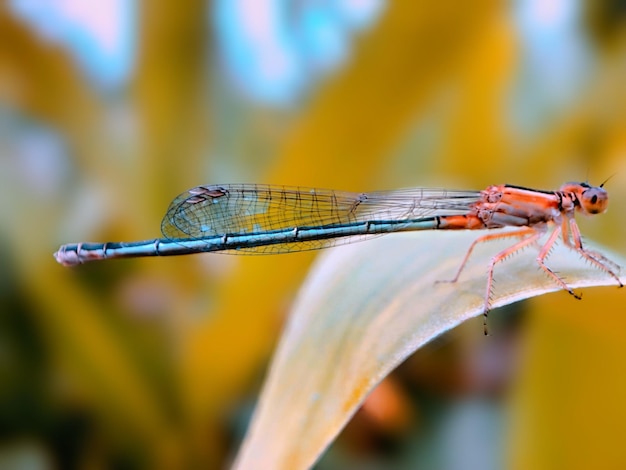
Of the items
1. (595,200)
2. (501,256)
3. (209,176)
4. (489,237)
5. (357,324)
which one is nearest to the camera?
(357,324)

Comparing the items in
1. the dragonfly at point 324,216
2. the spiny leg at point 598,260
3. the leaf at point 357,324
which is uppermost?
the dragonfly at point 324,216

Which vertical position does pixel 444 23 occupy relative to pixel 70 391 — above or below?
above

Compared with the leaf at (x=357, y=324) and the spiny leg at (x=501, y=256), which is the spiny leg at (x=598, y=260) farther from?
the spiny leg at (x=501, y=256)

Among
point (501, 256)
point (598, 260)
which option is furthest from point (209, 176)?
point (598, 260)

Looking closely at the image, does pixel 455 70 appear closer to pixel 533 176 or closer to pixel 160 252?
pixel 533 176

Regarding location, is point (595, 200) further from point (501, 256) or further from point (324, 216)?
point (324, 216)

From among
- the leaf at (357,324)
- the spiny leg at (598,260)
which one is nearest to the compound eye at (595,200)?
the spiny leg at (598,260)

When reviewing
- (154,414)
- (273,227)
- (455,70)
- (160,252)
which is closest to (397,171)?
(455,70)

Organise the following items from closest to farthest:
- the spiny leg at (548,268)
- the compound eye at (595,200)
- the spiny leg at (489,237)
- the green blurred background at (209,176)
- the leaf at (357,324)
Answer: the leaf at (357,324) < the spiny leg at (548,268) < the spiny leg at (489,237) < the compound eye at (595,200) < the green blurred background at (209,176)
